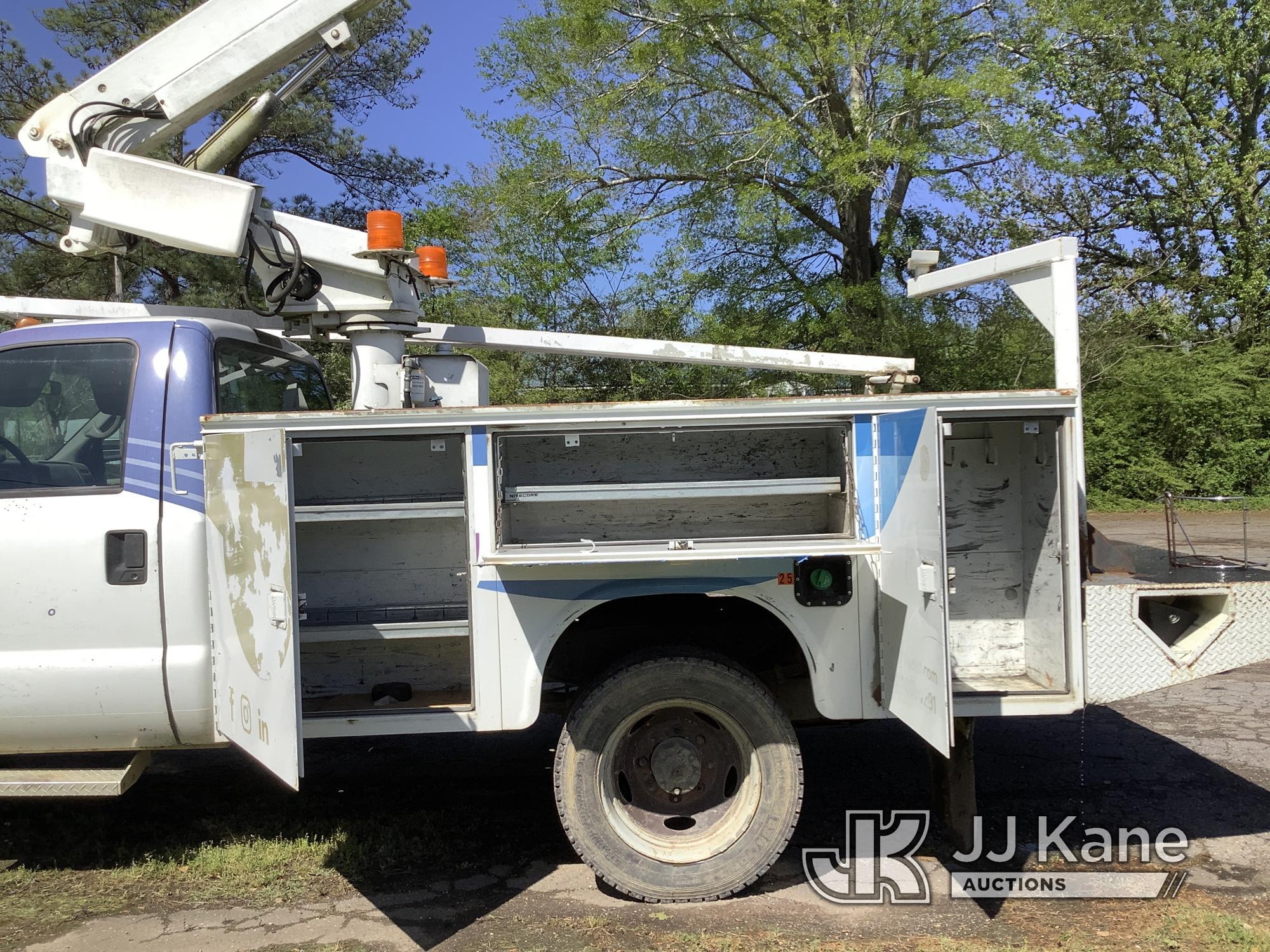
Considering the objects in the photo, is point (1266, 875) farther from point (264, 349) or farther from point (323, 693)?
point (264, 349)

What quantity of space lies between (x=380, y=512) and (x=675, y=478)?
4.48 ft

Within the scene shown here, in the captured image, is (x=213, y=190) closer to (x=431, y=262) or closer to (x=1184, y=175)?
(x=431, y=262)

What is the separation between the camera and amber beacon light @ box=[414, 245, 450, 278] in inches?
181

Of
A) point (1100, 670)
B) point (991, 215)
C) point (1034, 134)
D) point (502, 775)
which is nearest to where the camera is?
point (1100, 670)

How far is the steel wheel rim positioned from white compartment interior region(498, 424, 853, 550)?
34.1 inches

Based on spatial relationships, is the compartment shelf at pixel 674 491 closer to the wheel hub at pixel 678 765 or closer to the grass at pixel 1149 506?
the wheel hub at pixel 678 765

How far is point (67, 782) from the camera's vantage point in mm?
3705

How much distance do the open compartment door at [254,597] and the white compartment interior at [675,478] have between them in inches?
48.0

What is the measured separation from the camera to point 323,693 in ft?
14.4

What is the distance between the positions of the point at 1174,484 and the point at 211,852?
62.8ft

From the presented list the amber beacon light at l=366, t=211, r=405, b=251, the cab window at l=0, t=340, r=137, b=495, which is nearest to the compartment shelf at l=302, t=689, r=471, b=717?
the cab window at l=0, t=340, r=137, b=495

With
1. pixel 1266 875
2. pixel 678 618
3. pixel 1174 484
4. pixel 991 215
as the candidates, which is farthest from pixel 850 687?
pixel 1174 484

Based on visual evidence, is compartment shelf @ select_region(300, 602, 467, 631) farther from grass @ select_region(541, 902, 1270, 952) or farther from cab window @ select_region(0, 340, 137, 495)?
grass @ select_region(541, 902, 1270, 952)

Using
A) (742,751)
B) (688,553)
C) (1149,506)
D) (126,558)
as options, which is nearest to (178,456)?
(126,558)
